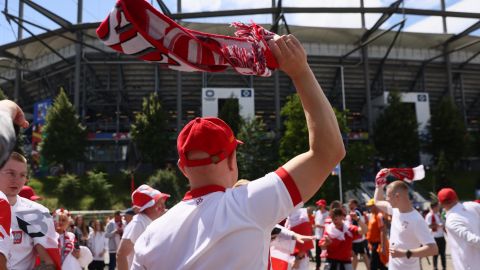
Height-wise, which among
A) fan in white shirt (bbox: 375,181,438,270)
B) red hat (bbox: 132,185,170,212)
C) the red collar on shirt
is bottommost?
fan in white shirt (bbox: 375,181,438,270)

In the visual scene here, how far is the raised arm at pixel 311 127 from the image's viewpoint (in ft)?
4.96

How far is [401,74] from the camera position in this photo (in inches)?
1710

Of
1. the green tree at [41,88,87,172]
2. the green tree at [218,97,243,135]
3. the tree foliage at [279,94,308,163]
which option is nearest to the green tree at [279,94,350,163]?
the tree foliage at [279,94,308,163]

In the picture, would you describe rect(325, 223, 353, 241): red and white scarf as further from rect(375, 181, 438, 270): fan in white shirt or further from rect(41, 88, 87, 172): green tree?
rect(41, 88, 87, 172): green tree

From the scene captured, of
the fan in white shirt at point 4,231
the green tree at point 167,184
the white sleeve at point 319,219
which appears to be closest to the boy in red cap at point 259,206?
the fan in white shirt at point 4,231

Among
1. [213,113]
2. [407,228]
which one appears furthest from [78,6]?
[407,228]

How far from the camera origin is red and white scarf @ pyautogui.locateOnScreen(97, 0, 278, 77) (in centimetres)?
146

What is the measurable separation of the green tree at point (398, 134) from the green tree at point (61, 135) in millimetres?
25584

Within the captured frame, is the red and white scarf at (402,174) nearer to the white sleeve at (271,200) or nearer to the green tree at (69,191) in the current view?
the white sleeve at (271,200)

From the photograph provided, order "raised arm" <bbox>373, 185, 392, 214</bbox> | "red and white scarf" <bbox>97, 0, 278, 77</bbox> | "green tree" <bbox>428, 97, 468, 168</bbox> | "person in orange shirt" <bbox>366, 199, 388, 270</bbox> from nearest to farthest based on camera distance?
"red and white scarf" <bbox>97, 0, 278, 77</bbox>, "raised arm" <bbox>373, 185, 392, 214</bbox>, "person in orange shirt" <bbox>366, 199, 388, 270</bbox>, "green tree" <bbox>428, 97, 468, 168</bbox>

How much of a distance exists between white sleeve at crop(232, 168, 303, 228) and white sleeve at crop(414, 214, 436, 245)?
4.07 m

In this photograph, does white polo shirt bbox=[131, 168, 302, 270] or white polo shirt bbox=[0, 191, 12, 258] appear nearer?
white polo shirt bbox=[131, 168, 302, 270]

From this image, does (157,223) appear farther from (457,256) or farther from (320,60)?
(320,60)

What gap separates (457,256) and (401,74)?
136 feet
